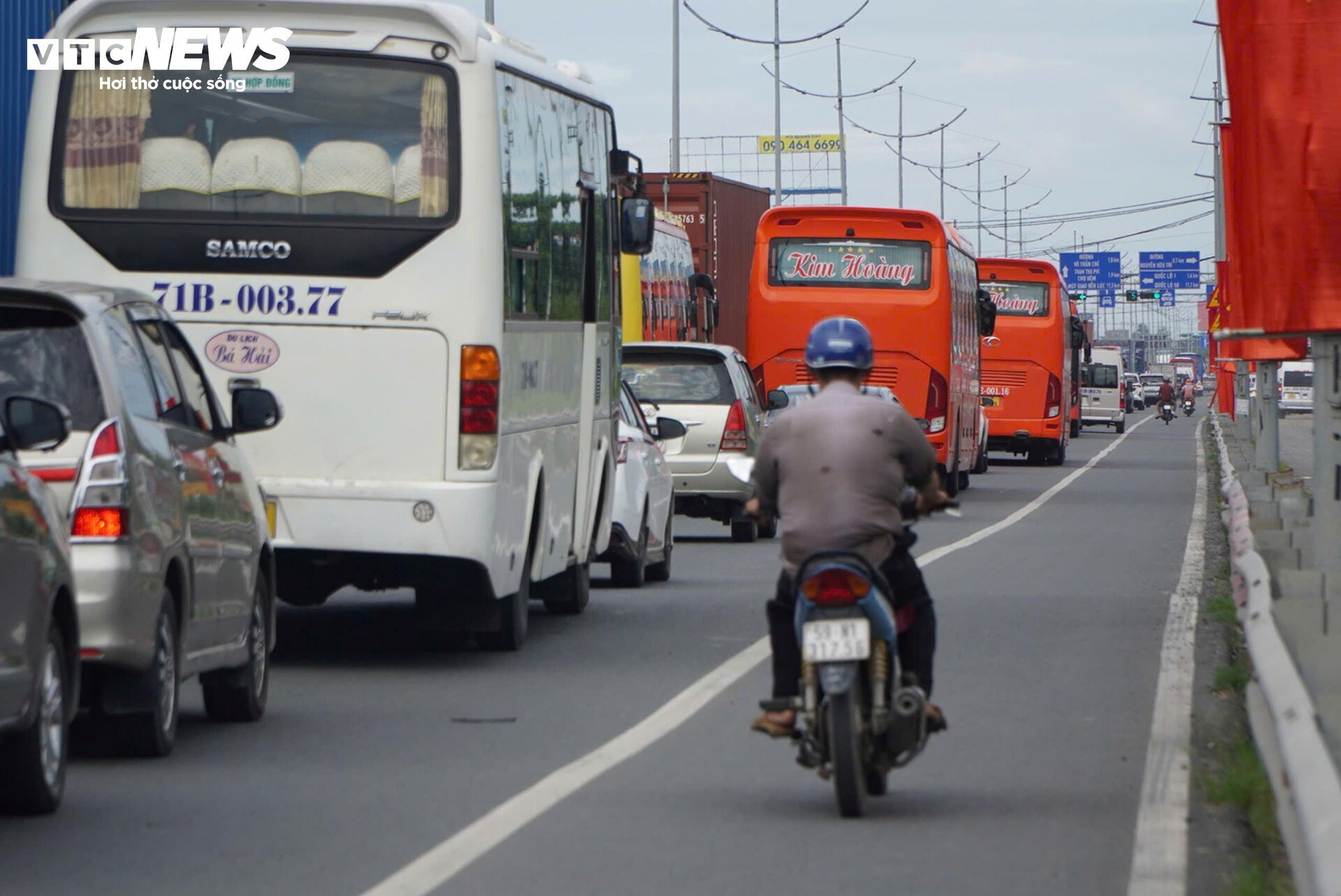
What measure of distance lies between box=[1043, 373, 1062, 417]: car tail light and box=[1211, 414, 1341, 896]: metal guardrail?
38.8 meters

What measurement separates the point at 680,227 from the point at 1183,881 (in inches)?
1320

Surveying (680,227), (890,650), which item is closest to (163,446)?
(890,650)

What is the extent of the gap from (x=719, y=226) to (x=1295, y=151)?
3247cm

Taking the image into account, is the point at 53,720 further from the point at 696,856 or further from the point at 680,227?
the point at 680,227

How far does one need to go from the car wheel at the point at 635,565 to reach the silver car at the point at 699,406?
499 cm

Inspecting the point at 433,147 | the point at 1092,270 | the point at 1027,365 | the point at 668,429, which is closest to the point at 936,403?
the point at 668,429

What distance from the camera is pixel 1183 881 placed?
682cm

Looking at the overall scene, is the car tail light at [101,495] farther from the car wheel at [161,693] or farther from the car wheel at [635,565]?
the car wheel at [635,565]

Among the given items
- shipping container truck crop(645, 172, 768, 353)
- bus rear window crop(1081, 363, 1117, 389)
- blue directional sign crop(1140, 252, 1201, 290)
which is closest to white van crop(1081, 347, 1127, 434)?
bus rear window crop(1081, 363, 1117, 389)

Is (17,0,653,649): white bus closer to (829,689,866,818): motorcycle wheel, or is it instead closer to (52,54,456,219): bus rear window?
(52,54,456,219): bus rear window

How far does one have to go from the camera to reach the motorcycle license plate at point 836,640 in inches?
303

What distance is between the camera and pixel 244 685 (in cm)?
1040

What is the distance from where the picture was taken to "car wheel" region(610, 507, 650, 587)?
706 inches

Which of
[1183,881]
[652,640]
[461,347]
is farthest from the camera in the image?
[652,640]
